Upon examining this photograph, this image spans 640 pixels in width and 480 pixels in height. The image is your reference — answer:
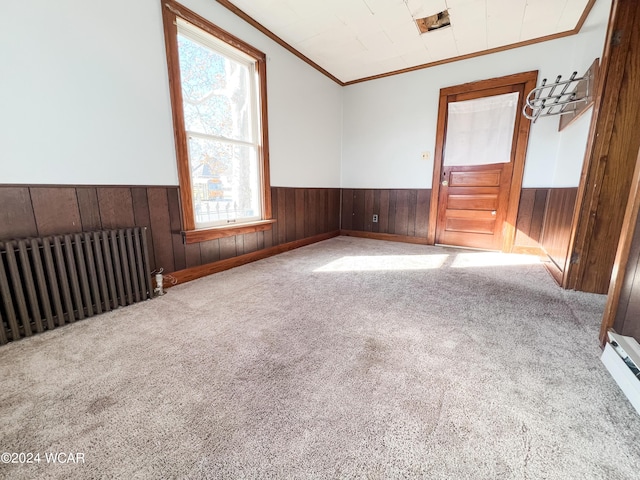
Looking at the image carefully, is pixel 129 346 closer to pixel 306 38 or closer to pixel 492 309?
pixel 492 309

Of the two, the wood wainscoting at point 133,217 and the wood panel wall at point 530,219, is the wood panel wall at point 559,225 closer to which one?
the wood panel wall at point 530,219

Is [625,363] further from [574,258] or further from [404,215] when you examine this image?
[404,215]

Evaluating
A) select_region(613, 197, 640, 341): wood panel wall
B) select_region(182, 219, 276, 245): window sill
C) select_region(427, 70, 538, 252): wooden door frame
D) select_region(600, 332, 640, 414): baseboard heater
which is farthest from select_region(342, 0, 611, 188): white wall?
select_region(182, 219, 276, 245): window sill

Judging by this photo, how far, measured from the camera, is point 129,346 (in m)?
1.44

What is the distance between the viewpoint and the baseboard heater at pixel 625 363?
3.35ft

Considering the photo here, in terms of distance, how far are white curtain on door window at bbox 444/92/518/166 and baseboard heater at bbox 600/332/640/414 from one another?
9.34ft

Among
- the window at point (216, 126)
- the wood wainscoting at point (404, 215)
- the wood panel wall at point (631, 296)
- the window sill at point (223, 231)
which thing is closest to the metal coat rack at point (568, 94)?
the wood wainscoting at point (404, 215)

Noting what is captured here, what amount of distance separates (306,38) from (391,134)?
72.5 inches

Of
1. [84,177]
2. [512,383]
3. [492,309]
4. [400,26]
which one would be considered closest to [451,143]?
[400,26]

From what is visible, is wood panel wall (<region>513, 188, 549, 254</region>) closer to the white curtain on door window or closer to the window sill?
the white curtain on door window

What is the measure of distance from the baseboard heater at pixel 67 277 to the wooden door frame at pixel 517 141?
12.3 ft

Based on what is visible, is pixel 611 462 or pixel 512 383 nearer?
pixel 611 462

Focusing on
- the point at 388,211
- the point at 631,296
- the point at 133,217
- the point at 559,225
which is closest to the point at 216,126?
the point at 133,217

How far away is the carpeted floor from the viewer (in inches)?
32.4
